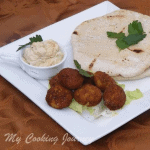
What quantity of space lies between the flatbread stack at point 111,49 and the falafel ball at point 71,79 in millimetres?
491

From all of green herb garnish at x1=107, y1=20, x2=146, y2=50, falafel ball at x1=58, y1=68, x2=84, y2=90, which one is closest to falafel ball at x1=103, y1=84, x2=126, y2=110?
falafel ball at x1=58, y1=68, x2=84, y2=90

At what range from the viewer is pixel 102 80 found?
13.3 ft

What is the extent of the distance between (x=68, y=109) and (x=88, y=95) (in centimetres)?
30

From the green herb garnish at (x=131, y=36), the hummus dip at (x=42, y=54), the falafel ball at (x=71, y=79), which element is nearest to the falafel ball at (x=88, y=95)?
the falafel ball at (x=71, y=79)

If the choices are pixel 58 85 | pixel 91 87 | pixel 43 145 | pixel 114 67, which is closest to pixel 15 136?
pixel 43 145

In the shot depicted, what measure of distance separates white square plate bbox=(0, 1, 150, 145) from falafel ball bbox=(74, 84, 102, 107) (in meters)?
0.17

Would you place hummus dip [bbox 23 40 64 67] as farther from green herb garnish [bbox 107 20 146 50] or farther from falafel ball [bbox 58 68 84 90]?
green herb garnish [bbox 107 20 146 50]

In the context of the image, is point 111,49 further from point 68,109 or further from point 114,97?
point 68,109

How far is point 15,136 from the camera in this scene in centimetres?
392

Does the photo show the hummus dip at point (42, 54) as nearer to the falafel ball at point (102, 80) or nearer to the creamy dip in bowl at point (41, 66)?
the creamy dip in bowl at point (41, 66)

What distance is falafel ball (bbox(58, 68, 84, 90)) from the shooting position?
3.98 meters

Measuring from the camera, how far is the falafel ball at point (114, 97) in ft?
12.8

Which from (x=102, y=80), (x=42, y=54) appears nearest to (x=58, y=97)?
(x=102, y=80)

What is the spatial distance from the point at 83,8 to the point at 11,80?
91.5 inches
